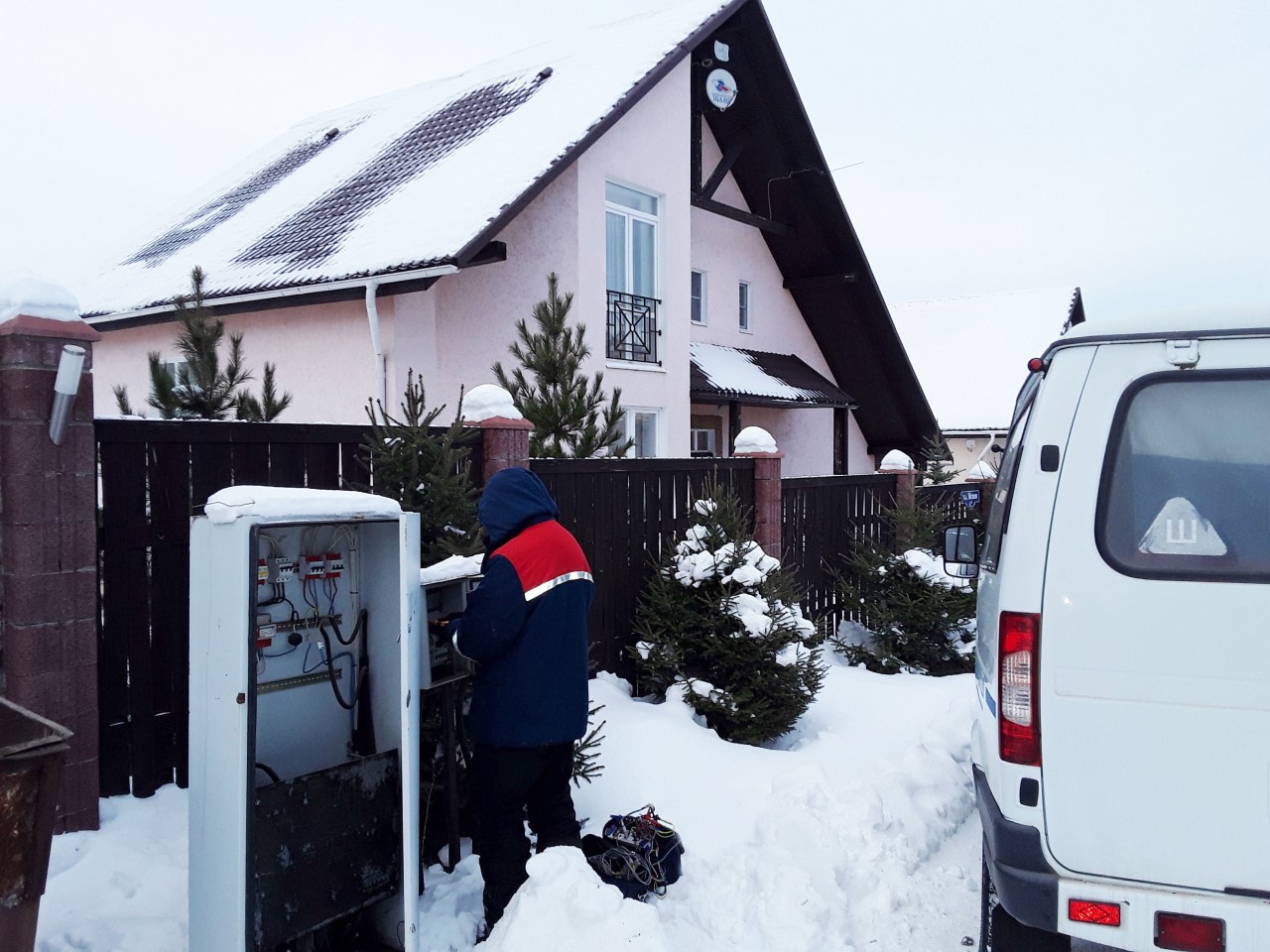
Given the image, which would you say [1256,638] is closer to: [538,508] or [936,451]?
[538,508]

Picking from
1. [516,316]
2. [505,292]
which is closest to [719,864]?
[516,316]

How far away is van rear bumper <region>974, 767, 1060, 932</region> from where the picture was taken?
8.87ft

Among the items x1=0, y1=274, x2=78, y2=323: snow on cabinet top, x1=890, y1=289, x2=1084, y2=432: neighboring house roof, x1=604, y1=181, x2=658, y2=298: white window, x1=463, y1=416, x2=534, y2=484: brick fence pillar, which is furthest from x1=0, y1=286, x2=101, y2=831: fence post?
x1=890, y1=289, x2=1084, y2=432: neighboring house roof

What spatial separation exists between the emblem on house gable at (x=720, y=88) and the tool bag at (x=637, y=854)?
37.2 ft

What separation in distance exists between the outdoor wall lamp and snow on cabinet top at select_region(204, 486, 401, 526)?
1123 mm

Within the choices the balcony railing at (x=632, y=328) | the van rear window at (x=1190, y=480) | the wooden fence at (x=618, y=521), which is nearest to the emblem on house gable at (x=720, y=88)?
the balcony railing at (x=632, y=328)

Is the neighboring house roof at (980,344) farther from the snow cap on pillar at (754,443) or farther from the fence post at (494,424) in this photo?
the fence post at (494,424)

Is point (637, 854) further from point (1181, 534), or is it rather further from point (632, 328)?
point (632, 328)

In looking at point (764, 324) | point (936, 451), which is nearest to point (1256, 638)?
point (936, 451)

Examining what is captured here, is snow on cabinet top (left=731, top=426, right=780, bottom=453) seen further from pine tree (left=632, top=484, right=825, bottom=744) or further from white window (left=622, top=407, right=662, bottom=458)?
white window (left=622, top=407, right=662, bottom=458)

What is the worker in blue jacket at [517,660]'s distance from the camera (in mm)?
3596

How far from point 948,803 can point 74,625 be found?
4286mm

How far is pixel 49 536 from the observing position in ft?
12.6

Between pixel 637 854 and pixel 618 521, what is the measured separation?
3.27 meters
